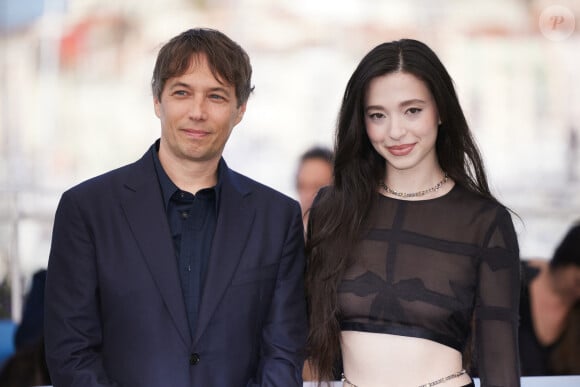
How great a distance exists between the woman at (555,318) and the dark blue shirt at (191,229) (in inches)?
80.0

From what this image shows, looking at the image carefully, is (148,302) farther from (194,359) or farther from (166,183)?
(166,183)

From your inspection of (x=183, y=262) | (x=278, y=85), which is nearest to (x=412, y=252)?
(x=183, y=262)

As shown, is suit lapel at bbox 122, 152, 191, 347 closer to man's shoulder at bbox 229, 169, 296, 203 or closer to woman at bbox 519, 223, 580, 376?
man's shoulder at bbox 229, 169, 296, 203

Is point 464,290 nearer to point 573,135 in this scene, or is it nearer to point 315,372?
point 315,372

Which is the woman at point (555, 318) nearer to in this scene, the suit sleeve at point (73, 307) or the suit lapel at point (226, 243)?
the suit lapel at point (226, 243)

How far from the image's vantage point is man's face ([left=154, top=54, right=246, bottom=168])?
Answer: 2.19 m

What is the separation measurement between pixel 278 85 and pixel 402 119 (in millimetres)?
2757

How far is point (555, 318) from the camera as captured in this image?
12.7 feet

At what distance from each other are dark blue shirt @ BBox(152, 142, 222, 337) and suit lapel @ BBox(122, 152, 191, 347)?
0.03 m

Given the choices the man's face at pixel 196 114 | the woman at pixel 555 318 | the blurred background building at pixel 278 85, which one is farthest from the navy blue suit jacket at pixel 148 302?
the blurred background building at pixel 278 85

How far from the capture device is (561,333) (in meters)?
3.88

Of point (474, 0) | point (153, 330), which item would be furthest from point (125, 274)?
point (474, 0)

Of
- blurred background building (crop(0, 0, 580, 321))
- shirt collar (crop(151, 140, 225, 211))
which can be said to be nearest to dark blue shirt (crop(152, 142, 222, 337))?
shirt collar (crop(151, 140, 225, 211))

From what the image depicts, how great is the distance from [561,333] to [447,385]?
1.80 metres
